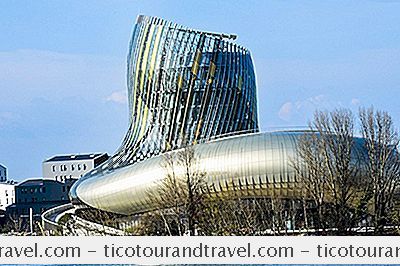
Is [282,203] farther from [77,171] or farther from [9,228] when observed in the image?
[77,171]

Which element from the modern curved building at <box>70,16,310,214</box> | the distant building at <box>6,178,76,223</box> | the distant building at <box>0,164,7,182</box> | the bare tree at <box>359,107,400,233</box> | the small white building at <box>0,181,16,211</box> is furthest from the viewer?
the distant building at <box>0,164,7,182</box>

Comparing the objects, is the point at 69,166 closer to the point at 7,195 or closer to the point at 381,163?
the point at 7,195

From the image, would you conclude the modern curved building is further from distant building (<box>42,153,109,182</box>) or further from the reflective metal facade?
distant building (<box>42,153,109,182</box>)

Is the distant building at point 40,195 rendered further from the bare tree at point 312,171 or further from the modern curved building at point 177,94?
the bare tree at point 312,171

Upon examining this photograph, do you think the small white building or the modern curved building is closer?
the modern curved building

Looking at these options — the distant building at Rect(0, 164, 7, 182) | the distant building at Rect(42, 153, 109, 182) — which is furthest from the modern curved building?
the distant building at Rect(0, 164, 7, 182)

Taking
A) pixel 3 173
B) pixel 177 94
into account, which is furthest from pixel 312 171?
pixel 3 173

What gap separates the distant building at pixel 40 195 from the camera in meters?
101

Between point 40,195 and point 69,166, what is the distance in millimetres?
11323

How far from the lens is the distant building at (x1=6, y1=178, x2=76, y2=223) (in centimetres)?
10129

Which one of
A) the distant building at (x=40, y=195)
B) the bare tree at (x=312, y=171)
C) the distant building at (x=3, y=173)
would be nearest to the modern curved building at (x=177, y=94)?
the bare tree at (x=312, y=171)

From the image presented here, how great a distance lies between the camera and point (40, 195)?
102438 mm

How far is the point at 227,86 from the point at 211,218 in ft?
104

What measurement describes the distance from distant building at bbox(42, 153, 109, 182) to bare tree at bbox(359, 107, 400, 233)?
74.8m
